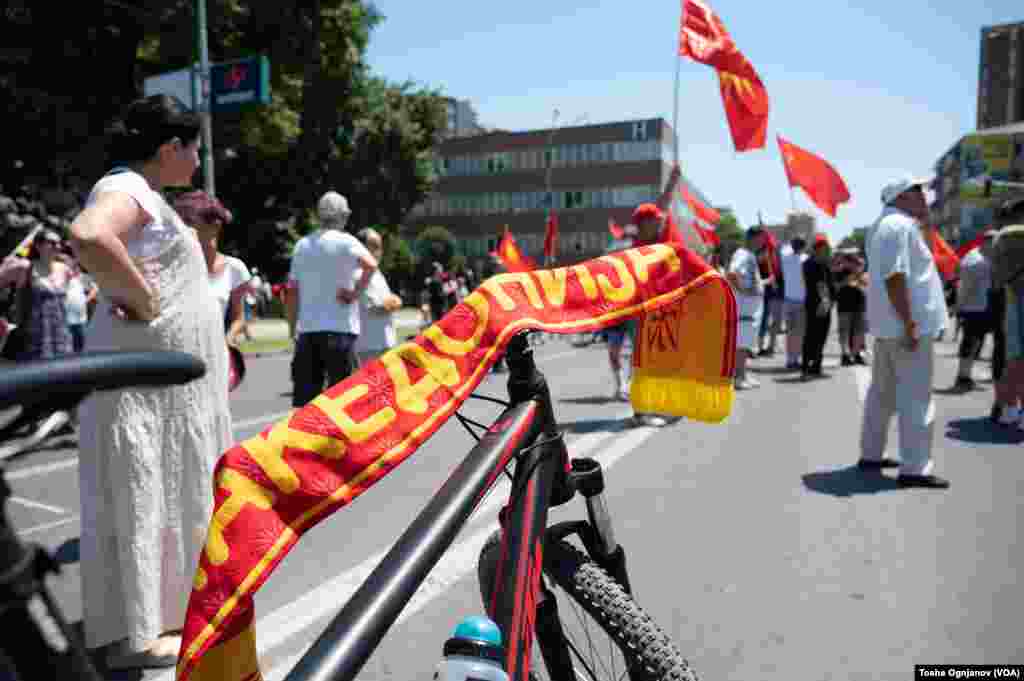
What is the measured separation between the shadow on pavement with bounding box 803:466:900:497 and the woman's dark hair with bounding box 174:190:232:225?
12.9 feet

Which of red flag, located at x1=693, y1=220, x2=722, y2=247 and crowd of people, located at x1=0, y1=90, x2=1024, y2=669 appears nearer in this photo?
crowd of people, located at x1=0, y1=90, x2=1024, y2=669

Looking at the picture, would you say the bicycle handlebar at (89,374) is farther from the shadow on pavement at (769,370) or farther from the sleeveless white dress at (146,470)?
the shadow on pavement at (769,370)

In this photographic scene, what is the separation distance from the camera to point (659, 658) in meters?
1.69

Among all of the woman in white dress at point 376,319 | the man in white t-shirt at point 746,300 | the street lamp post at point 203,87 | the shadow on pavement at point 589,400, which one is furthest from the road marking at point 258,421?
the street lamp post at point 203,87

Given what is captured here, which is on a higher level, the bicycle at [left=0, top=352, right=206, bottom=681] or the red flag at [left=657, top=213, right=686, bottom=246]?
the red flag at [left=657, top=213, right=686, bottom=246]

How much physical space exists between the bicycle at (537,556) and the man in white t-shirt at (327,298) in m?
3.59

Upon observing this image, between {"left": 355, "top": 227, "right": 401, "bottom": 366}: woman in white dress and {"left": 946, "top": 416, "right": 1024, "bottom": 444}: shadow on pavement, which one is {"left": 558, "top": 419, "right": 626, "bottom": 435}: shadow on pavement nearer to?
{"left": 355, "top": 227, "right": 401, "bottom": 366}: woman in white dress

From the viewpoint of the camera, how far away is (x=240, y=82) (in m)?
16.3

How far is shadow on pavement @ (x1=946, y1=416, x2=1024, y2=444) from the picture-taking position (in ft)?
21.6

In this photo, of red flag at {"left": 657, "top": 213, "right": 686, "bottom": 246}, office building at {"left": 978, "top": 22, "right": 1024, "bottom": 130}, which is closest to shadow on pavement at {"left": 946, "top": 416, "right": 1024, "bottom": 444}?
red flag at {"left": 657, "top": 213, "right": 686, "bottom": 246}

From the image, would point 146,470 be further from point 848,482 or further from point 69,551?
point 848,482

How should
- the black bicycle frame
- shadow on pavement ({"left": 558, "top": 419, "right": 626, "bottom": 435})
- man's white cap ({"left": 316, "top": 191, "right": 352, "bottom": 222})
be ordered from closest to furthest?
the black bicycle frame → man's white cap ({"left": 316, "top": 191, "right": 352, "bottom": 222}) → shadow on pavement ({"left": 558, "top": 419, "right": 626, "bottom": 435})

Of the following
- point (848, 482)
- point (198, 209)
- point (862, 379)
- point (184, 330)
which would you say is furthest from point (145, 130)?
point (862, 379)

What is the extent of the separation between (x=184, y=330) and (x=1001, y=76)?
4071 inches
